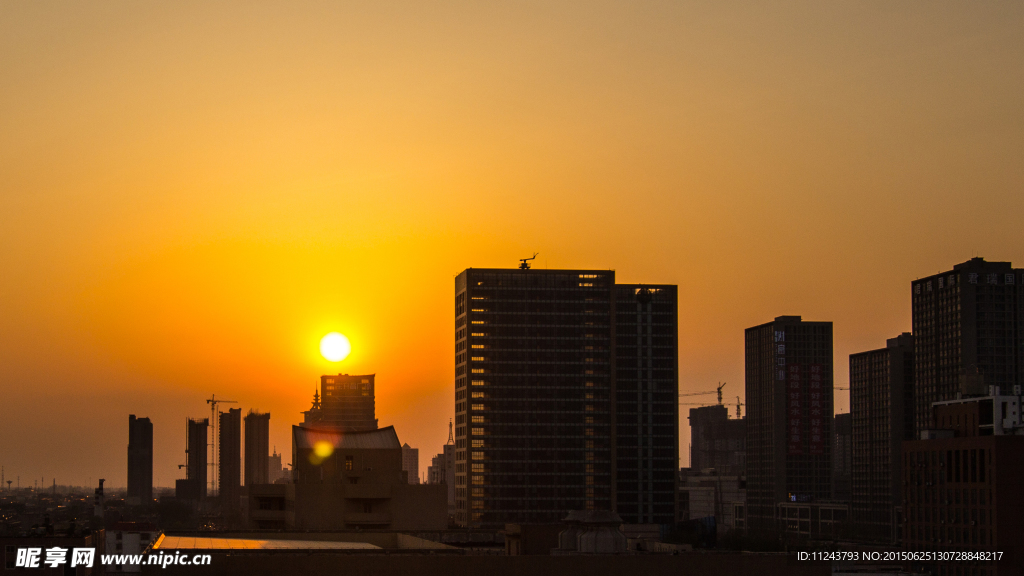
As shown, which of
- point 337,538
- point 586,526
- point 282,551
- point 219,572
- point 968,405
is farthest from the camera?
point 968,405

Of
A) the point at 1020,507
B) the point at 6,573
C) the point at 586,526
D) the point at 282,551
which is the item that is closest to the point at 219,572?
the point at 282,551

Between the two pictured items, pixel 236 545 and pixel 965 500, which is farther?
pixel 965 500

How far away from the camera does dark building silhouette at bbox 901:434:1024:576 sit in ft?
561

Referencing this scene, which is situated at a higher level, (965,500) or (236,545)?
(236,545)

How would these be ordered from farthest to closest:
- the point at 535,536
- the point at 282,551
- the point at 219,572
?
1. the point at 535,536
2. the point at 282,551
3. the point at 219,572

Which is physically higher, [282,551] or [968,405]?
[968,405]

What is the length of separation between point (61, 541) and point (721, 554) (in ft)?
359

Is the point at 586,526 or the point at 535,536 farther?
the point at 535,536

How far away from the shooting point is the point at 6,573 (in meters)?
152

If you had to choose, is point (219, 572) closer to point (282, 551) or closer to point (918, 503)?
point (282, 551)

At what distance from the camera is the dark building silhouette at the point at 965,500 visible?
561 feet

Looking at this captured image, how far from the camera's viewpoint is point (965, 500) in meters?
178

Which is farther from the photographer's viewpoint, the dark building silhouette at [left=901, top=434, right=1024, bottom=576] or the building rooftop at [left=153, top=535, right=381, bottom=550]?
the dark building silhouette at [left=901, top=434, right=1024, bottom=576]

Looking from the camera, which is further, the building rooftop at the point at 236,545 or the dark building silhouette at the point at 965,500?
the dark building silhouette at the point at 965,500
